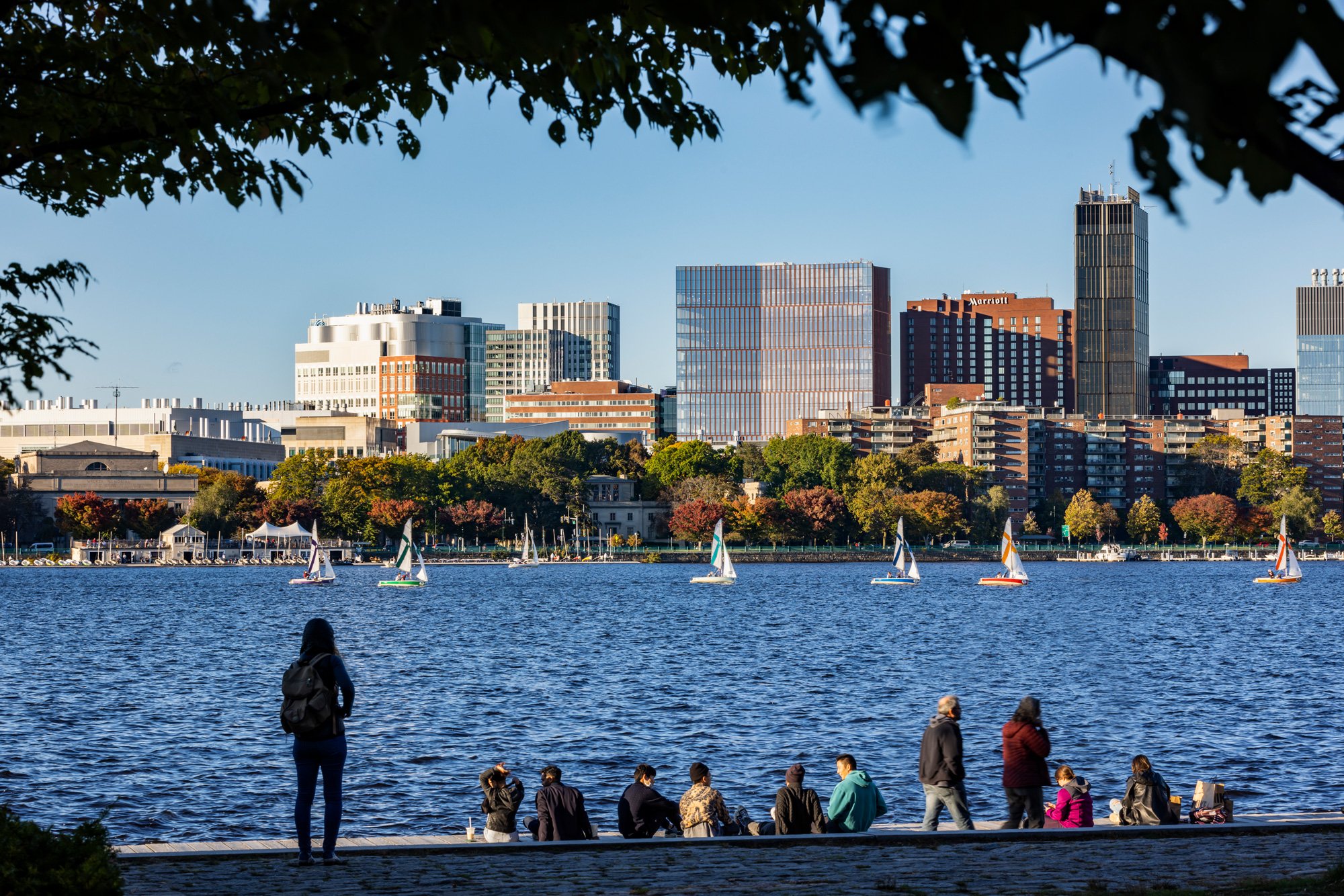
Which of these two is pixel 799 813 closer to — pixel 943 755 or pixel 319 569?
pixel 943 755

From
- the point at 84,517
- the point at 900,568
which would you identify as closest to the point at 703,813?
the point at 900,568

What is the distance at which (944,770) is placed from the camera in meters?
20.9

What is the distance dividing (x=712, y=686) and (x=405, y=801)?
25497 millimetres

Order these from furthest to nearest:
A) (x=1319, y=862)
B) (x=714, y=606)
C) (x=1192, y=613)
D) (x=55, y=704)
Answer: (x=714, y=606) → (x=1192, y=613) → (x=55, y=704) → (x=1319, y=862)

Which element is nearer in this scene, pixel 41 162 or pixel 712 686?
pixel 41 162

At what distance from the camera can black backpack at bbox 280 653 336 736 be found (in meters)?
14.9

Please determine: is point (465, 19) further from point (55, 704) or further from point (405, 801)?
point (55, 704)

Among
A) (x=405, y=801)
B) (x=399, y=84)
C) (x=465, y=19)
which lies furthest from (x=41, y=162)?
(x=405, y=801)

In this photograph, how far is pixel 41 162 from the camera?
12.7m

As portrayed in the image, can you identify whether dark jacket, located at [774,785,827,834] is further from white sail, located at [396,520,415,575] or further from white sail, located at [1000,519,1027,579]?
white sail, located at [396,520,415,575]

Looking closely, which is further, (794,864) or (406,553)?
(406,553)

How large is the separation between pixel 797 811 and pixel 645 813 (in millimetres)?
2719

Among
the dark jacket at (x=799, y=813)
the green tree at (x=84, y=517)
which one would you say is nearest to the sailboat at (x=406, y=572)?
the green tree at (x=84, y=517)

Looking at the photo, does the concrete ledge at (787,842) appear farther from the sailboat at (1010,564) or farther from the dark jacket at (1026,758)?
the sailboat at (1010,564)
